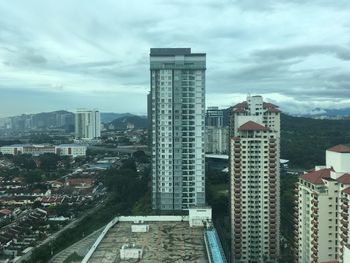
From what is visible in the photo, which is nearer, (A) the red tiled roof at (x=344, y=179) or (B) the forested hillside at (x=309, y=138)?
(A) the red tiled roof at (x=344, y=179)

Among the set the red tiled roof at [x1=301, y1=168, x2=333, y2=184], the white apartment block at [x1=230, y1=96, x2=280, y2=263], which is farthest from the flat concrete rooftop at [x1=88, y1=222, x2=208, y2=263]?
the red tiled roof at [x1=301, y1=168, x2=333, y2=184]

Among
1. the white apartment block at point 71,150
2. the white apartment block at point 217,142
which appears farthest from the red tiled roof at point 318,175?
the white apartment block at point 71,150

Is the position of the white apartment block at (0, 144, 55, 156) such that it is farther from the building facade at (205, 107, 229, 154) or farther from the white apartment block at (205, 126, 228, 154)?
the white apartment block at (205, 126, 228, 154)

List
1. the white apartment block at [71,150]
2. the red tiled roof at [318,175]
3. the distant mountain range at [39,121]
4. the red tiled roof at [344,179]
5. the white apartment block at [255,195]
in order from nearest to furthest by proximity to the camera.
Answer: the red tiled roof at [344,179], the red tiled roof at [318,175], the white apartment block at [255,195], the white apartment block at [71,150], the distant mountain range at [39,121]

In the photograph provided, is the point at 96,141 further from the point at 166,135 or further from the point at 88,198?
the point at 166,135

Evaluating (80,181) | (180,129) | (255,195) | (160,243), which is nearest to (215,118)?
(80,181)

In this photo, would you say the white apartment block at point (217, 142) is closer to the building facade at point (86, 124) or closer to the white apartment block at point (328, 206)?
the white apartment block at point (328, 206)

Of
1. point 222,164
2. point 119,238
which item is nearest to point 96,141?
point 222,164

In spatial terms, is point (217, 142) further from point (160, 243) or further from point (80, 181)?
point (160, 243)
